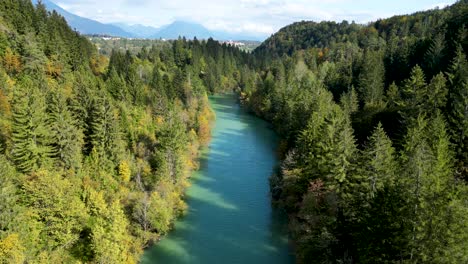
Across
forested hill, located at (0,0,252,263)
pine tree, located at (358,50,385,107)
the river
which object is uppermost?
pine tree, located at (358,50,385,107)

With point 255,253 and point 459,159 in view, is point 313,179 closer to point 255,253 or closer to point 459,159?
point 255,253

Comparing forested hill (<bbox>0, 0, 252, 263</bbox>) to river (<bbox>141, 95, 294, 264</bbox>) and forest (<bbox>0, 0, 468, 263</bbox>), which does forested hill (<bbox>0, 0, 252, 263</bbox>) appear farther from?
river (<bbox>141, 95, 294, 264</bbox>)

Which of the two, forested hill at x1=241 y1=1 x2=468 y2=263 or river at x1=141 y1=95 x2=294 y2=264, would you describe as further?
river at x1=141 y1=95 x2=294 y2=264

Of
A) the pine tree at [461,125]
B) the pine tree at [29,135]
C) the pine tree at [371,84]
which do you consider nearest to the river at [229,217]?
the pine tree at [29,135]

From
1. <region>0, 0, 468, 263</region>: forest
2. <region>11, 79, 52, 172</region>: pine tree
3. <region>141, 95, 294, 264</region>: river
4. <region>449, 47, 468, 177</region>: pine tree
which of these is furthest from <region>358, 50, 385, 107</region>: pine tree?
<region>11, 79, 52, 172</region>: pine tree

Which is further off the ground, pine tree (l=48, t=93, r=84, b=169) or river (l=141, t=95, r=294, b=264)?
pine tree (l=48, t=93, r=84, b=169)

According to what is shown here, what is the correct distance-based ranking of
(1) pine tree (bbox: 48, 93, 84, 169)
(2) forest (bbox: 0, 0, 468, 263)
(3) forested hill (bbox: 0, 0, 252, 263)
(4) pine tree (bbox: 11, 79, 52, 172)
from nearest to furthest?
(2) forest (bbox: 0, 0, 468, 263)
(3) forested hill (bbox: 0, 0, 252, 263)
(4) pine tree (bbox: 11, 79, 52, 172)
(1) pine tree (bbox: 48, 93, 84, 169)
